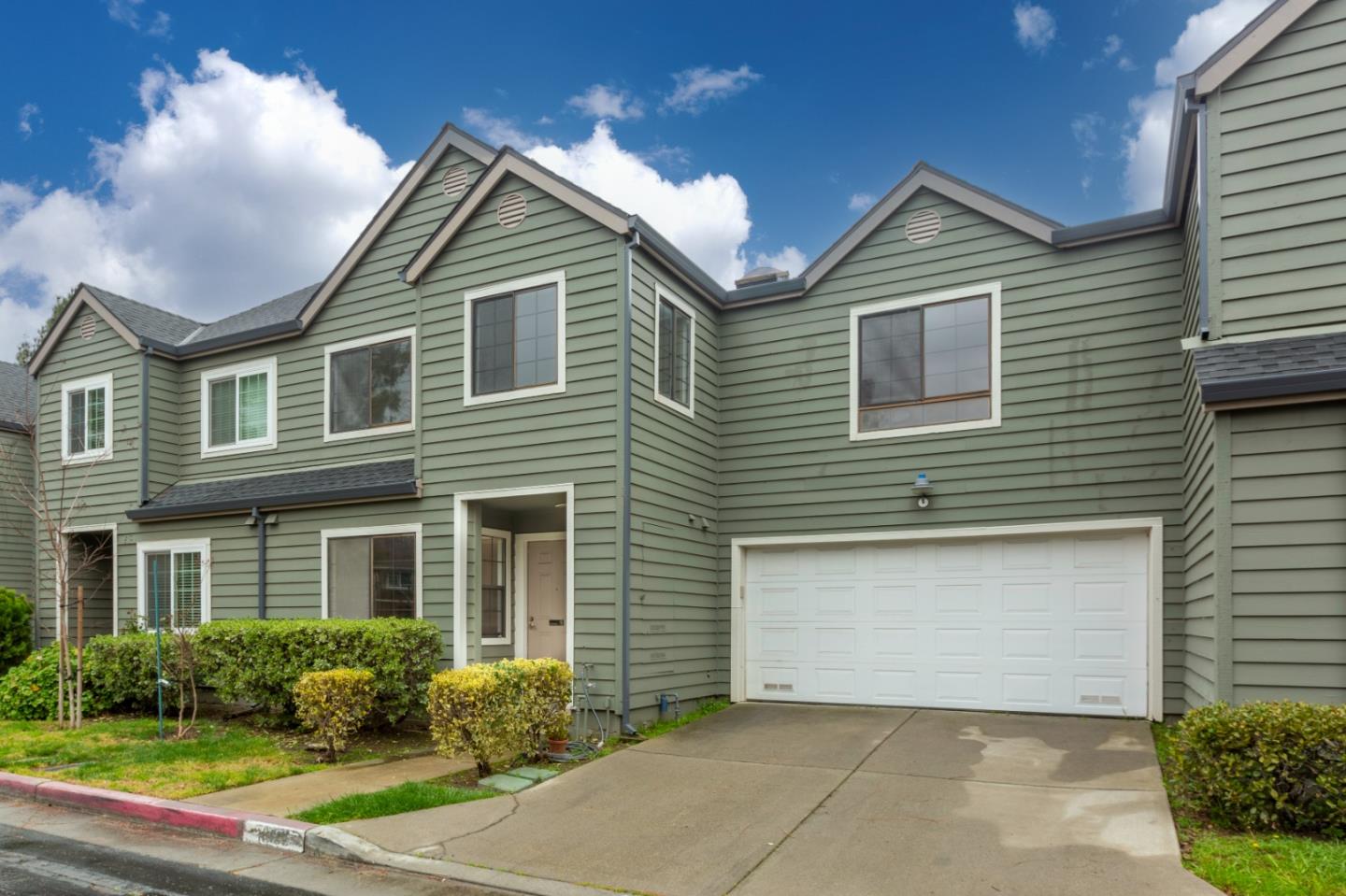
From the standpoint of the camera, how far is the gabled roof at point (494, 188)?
10.1m

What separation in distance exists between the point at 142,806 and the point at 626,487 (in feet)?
16.9

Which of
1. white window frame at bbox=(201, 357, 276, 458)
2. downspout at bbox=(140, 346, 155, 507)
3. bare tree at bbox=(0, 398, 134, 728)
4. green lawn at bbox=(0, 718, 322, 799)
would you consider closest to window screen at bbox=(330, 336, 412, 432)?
white window frame at bbox=(201, 357, 276, 458)

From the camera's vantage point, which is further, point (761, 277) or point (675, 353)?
point (761, 277)

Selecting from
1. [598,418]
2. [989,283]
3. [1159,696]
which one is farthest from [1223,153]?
[598,418]

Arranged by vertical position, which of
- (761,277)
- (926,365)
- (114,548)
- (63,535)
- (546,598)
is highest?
(761,277)

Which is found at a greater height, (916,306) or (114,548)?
(916,306)

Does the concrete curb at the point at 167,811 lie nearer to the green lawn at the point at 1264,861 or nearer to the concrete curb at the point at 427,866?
the concrete curb at the point at 427,866

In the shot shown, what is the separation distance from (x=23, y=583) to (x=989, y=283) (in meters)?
17.7

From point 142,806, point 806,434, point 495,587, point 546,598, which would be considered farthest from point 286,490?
point 806,434

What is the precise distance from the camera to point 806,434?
11445 millimetres

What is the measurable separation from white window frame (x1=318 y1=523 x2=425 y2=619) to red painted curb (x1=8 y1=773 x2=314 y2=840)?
394 centimetres

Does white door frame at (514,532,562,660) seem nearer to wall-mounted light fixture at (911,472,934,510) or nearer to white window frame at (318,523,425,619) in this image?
white window frame at (318,523,425,619)

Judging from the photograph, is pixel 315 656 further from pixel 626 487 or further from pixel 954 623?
pixel 954 623

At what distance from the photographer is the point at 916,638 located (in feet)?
34.9
